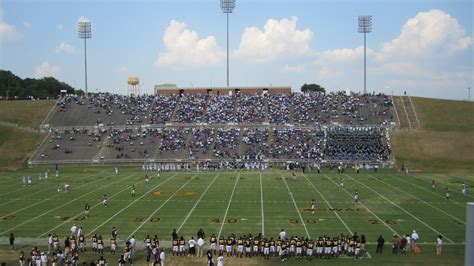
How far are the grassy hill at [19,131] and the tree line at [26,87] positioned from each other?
3573 centimetres

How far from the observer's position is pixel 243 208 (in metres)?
30.9

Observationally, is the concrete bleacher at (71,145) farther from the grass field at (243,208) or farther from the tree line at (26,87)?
the tree line at (26,87)

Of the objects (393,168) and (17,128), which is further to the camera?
(17,128)

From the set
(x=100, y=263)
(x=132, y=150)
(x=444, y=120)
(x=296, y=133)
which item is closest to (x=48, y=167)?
(x=132, y=150)

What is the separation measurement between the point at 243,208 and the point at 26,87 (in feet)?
356

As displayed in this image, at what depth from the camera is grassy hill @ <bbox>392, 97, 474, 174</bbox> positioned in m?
54.8

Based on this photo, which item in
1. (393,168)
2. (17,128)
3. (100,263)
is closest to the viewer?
(100,263)

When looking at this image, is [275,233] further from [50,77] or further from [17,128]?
[50,77]

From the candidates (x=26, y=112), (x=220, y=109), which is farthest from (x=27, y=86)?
(x=220, y=109)

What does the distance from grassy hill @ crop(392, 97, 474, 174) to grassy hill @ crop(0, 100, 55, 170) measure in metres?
45.7

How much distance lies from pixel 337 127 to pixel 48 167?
3643 cm

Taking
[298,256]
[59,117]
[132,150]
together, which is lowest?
[298,256]

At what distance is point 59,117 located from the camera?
71.4 m

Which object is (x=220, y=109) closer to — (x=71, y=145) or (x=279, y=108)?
(x=279, y=108)
